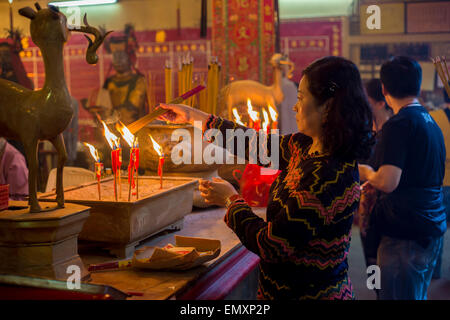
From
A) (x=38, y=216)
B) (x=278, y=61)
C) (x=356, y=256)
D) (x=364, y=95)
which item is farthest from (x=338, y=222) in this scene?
(x=356, y=256)

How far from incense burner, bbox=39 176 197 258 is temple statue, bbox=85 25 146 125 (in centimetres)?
413

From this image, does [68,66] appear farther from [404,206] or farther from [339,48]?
[404,206]

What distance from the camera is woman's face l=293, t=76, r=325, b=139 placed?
1.33 m

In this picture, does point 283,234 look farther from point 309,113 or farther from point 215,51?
point 215,51

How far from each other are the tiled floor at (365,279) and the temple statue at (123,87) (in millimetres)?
2981

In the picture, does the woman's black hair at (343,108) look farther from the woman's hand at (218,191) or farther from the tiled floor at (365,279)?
the tiled floor at (365,279)

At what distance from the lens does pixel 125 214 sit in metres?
1.54

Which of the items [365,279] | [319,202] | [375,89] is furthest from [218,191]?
[365,279]

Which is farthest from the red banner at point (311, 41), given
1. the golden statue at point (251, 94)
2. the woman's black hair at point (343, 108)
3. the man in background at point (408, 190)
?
the woman's black hair at point (343, 108)

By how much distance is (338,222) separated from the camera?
129 centimetres

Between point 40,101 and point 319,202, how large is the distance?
78 cm

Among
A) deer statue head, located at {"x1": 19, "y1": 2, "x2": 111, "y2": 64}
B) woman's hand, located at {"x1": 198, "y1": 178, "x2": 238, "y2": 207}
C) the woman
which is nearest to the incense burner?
woman's hand, located at {"x1": 198, "y1": 178, "x2": 238, "y2": 207}
